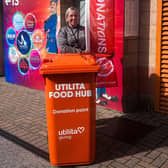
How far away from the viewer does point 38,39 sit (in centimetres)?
777

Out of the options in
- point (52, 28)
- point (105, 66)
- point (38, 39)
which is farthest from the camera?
point (38, 39)

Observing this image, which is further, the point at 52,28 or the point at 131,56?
the point at 52,28

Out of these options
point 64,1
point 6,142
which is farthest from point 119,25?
point 6,142

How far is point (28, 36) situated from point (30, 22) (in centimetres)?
43

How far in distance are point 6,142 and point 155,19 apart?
3789 millimetres

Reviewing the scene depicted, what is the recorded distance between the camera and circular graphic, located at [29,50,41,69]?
7884 millimetres

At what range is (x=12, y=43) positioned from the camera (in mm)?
8820

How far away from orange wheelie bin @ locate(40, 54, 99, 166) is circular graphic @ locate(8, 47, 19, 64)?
5470 millimetres

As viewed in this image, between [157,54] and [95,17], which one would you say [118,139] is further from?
[95,17]

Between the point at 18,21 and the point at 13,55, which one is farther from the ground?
the point at 18,21

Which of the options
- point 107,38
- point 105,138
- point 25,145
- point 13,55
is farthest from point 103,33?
point 13,55

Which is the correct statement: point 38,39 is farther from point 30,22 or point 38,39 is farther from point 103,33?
point 103,33

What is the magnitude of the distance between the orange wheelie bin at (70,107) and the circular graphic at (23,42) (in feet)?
15.8

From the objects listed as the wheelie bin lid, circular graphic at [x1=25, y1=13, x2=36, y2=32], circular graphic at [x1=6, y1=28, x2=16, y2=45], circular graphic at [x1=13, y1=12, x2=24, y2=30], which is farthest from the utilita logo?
circular graphic at [x1=6, y1=28, x2=16, y2=45]
